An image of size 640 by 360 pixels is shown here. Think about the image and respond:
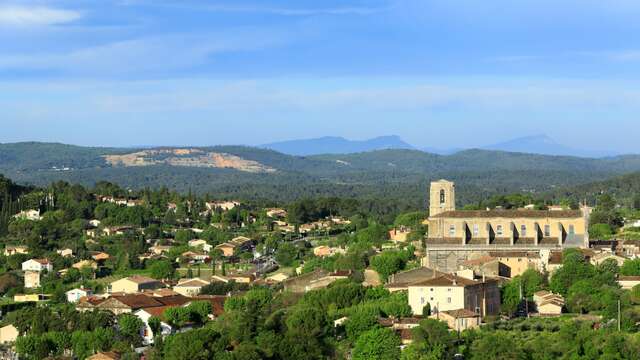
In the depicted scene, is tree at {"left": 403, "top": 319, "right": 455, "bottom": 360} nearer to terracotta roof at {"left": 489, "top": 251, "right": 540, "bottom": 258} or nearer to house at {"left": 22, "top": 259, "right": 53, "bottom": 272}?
terracotta roof at {"left": 489, "top": 251, "right": 540, "bottom": 258}

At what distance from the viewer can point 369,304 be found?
47188mm

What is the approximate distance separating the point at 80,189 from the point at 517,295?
55063 millimetres

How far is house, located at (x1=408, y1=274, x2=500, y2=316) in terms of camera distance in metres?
45.6

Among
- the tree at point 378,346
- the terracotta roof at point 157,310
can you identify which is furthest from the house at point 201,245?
the tree at point 378,346

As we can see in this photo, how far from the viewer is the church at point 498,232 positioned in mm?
55531

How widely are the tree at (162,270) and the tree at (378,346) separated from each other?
29294 millimetres

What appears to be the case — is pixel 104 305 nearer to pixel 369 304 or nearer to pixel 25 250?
pixel 369 304

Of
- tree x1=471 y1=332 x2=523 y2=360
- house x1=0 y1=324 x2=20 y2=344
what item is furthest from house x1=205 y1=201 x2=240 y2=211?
tree x1=471 y1=332 x2=523 y2=360

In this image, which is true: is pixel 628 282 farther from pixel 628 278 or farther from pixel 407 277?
pixel 407 277

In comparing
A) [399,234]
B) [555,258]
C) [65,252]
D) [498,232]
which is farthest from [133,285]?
[555,258]

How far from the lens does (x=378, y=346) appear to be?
41031mm

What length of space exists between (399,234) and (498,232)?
17027mm

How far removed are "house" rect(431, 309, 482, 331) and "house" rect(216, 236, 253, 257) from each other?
3462 cm

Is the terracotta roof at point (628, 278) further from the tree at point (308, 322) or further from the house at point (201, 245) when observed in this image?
the house at point (201, 245)
